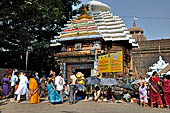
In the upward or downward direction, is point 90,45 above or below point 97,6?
below

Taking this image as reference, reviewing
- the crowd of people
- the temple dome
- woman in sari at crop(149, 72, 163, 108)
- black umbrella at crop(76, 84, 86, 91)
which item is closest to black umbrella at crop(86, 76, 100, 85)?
black umbrella at crop(76, 84, 86, 91)

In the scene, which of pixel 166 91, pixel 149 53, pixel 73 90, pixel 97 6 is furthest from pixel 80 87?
pixel 97 6

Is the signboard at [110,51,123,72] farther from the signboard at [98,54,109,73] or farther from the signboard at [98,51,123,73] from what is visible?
the signboard at [98,54,109,73]

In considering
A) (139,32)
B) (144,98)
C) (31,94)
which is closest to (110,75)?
(144,98)

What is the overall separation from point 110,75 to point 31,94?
637 centimetres

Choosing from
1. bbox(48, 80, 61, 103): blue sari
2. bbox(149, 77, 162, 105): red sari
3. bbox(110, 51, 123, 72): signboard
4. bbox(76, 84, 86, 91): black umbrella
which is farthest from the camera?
bbox(110, 51, 123, 72): signboard

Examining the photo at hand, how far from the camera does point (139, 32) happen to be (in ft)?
108

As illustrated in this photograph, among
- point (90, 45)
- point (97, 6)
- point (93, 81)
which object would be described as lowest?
point (93, 81)

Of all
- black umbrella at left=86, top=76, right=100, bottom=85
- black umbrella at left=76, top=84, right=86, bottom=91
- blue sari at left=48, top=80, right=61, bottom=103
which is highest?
black umbrella at left=86, top=76, right=100, bottom=85

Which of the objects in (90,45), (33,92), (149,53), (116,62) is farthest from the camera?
(149,53)

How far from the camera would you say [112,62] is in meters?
10.7

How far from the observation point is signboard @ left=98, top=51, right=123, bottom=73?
1042 centimetres

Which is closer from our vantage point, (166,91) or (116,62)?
(166,91)

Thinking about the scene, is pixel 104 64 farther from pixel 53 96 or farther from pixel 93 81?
pixel 53 96
